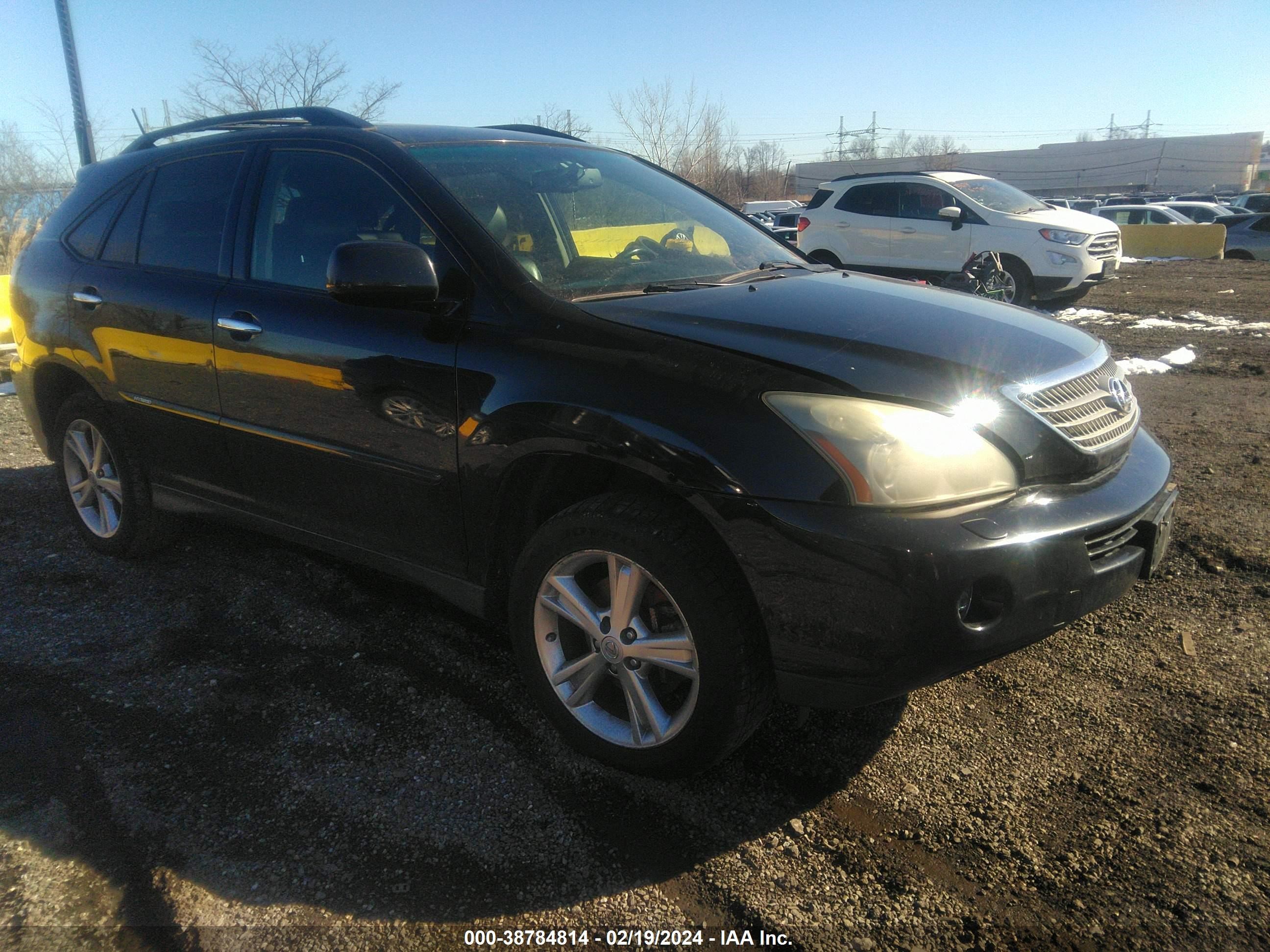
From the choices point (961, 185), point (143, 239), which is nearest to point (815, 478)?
point (143, 239)

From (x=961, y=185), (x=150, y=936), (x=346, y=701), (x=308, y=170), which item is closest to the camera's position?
(x=150, y=936)

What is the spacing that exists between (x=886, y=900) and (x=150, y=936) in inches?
64.9

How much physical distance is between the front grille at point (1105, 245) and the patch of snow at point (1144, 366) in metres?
4.21

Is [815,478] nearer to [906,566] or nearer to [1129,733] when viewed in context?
[906,566]

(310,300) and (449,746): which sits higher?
(310,300)

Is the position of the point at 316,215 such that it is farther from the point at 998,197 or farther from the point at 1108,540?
the point at 998,197

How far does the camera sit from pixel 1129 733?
268 cm

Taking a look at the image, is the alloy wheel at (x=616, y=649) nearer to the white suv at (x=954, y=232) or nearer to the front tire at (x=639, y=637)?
the front tire at (x=639, y=637)

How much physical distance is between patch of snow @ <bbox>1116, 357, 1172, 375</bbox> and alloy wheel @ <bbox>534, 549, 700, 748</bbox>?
682 centimetres

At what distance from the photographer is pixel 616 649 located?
2.49m

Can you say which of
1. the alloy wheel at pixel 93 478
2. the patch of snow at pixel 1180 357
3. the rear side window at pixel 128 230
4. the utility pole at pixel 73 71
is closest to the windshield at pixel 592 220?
the rear side window at pixel 128 230

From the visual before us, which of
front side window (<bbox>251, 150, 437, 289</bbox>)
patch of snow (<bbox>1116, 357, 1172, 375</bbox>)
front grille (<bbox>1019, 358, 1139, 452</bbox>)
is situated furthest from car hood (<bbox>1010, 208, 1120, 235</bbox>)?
front side window (<bbox>251, 150, 437, 289</bbox>)

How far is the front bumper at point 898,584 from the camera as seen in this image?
6.86 feet

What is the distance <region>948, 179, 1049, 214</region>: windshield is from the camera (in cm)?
1263
